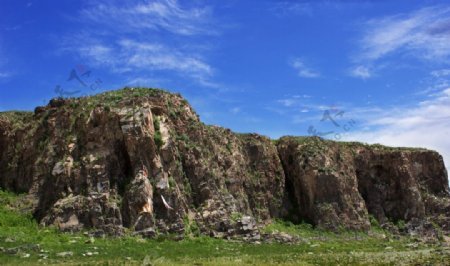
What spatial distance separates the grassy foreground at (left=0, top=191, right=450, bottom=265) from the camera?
3600 centimetres

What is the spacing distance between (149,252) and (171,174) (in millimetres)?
18934

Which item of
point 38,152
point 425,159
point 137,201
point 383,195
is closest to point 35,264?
point 137,201

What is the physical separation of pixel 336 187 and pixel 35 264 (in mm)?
53622

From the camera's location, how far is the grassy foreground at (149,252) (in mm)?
36000

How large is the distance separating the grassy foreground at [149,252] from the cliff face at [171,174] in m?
2.84

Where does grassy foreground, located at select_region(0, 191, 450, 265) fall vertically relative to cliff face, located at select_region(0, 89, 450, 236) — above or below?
below

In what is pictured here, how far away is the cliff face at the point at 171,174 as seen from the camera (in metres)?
54.5

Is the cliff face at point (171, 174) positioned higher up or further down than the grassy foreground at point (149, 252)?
higher up

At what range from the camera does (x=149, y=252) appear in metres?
40.8

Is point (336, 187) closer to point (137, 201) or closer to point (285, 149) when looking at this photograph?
point (285, 149)

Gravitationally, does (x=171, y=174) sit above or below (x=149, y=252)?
above

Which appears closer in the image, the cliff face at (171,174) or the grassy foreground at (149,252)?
the grassy foreground at (149,252)

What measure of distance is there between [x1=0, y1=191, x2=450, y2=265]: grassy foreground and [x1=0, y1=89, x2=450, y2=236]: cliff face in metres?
2.84

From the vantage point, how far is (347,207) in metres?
77.7
